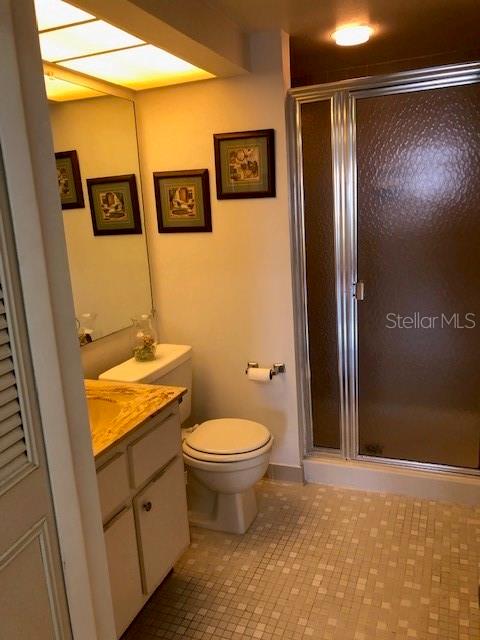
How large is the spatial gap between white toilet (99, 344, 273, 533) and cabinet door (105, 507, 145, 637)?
23.5 inches

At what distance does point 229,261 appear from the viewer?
2.73 m

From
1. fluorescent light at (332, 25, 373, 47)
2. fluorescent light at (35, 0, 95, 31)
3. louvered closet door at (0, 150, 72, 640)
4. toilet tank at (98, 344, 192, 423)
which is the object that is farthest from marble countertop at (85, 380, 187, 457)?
fluorescent light at (332, 25, 373, 47)

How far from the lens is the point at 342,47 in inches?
109

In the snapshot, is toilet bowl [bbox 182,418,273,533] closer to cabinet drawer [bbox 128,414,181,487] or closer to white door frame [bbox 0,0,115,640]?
cabinet drawer [bbox 128,414,181,487]

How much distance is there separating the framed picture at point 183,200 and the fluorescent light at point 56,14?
98 centimetres

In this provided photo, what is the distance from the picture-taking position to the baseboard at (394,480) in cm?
257

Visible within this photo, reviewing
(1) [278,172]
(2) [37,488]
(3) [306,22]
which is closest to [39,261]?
(2) [37,488]

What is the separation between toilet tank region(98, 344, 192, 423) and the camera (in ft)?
7.59

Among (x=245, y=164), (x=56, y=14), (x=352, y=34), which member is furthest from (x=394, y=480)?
(x=56, y=14)

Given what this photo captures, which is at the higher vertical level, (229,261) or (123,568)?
(229,261)

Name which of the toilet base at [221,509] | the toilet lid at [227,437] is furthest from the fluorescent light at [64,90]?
the toilet base at [221,509]

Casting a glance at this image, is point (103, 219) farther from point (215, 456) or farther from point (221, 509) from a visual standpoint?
point (221, 509)

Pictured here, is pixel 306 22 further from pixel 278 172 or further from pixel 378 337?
pixel 378 337

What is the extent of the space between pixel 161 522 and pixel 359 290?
143 centimetres
